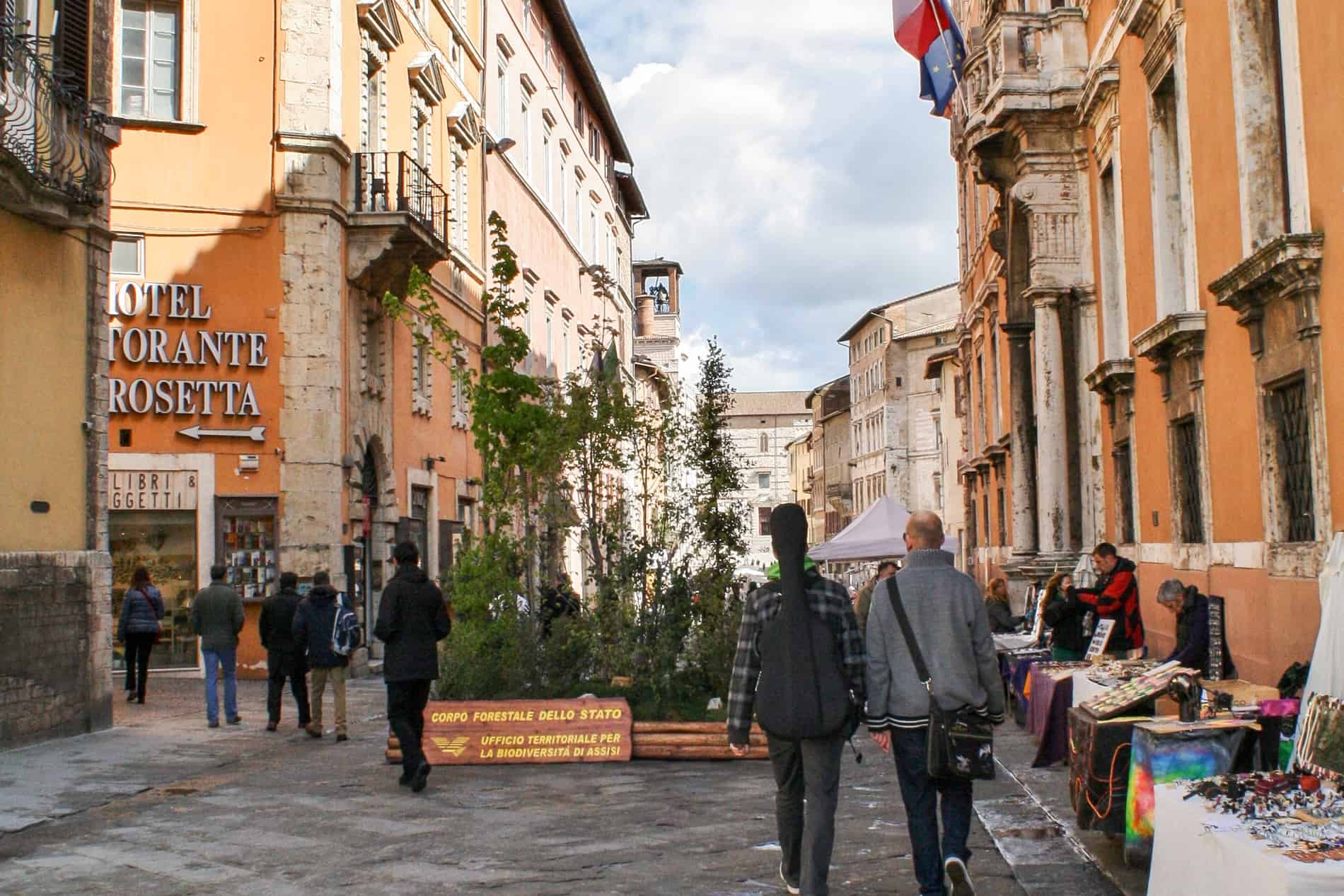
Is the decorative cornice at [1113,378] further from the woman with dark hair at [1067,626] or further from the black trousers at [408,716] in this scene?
the black trousers at [408,716]

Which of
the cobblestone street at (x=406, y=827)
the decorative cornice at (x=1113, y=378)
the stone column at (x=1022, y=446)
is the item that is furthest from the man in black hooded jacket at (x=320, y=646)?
the stone column at (x=1022, y=446)

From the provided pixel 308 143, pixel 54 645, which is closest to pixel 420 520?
pixel 308 143

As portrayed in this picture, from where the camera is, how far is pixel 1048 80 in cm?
1878

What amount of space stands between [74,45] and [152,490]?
7.66 metres

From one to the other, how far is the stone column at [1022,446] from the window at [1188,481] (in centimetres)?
733

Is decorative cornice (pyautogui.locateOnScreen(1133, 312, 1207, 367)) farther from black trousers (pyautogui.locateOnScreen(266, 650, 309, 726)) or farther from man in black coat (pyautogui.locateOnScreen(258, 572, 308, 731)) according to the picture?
black trousers (pyautogui.locateOnScreen(266, 650, 309, 726))

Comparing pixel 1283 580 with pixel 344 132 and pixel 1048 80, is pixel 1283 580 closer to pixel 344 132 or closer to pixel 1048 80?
pixel 1048 80

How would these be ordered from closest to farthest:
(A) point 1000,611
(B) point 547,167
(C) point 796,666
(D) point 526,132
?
(C) point 796,666
(A) point 1000,611
(D) point 526,132
(B) point 547,167

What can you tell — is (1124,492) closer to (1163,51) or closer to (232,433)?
(1163,51)

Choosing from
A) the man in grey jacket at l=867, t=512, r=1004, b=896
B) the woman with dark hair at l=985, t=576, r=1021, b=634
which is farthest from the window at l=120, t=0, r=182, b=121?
the man in grey jacket at l=867, t=512, r=1004, b=896

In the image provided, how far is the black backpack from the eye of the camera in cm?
648

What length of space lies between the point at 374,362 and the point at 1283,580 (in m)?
16.3

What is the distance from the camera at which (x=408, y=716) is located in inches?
420

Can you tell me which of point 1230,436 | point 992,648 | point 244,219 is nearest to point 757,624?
point 992,648
